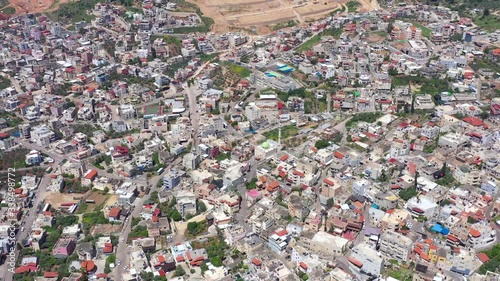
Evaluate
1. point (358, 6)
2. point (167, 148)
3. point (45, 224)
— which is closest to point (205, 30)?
point (358, 6)

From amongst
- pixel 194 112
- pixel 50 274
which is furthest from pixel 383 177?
pixel 50 274

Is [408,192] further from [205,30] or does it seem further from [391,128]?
[205,30]

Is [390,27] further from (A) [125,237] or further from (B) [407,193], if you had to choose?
(A) [125,237]

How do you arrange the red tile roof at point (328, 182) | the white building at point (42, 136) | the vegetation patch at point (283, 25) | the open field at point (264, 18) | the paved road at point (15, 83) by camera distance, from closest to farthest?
the red tile roof at point (328, 182), the white building at point (42, 136), the paved road at point (15, 83), the vegetation patch at point (283, 25), the open field at point (264, 18)

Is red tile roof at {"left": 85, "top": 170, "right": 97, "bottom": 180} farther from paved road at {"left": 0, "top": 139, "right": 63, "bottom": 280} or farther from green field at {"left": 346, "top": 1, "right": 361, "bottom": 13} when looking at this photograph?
green field at {"left": 346, "top": 1, "right": 361, "bottom": 13}

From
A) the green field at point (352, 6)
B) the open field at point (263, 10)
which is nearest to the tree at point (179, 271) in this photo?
the open field at point (263, 10)

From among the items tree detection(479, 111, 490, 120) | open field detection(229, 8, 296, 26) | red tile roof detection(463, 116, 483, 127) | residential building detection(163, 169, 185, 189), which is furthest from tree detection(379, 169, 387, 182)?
open field detection(229, 8, 296, 26)

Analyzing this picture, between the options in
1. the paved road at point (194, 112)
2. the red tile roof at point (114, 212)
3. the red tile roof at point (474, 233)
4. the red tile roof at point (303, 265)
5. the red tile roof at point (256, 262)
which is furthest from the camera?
the paved road at point (194, 112)

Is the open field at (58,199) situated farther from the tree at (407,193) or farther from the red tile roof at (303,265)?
the tree at (407,193)
